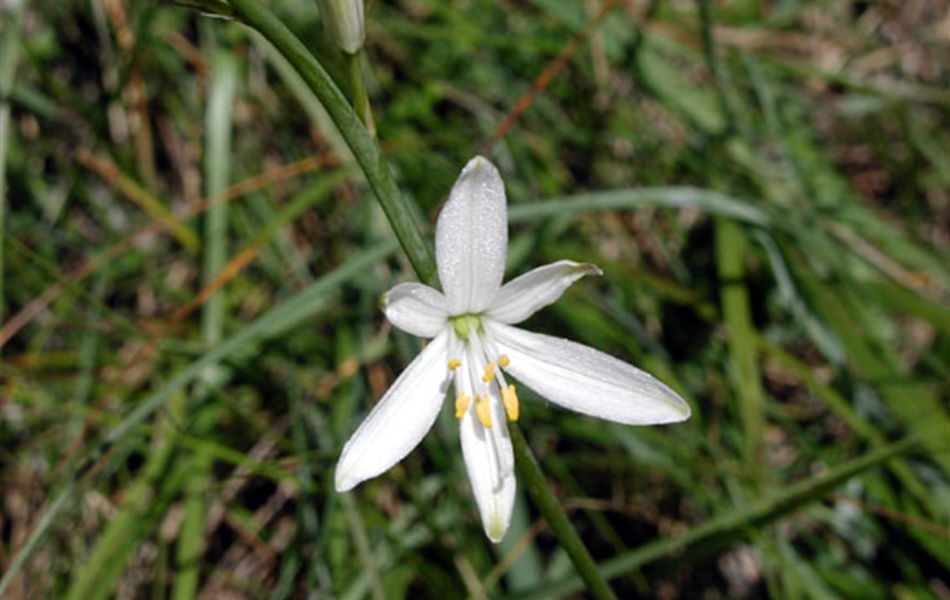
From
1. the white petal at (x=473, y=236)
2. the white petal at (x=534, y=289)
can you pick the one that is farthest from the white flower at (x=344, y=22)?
the white petal at (x=534, y=289)

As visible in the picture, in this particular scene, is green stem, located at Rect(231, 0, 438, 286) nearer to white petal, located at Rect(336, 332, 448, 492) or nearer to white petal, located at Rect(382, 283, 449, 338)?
white petal, located at Rect(382, 283, 449, 338)

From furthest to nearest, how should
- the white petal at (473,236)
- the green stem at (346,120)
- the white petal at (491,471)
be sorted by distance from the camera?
Answer: the white petal at (491,471) < the white petal at (473,236) < the green stem at (346,120)

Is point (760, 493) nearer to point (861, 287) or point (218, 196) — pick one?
point (861, 287)

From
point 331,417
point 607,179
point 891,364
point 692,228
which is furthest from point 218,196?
point 891,364

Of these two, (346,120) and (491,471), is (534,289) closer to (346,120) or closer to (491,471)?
(491,471)

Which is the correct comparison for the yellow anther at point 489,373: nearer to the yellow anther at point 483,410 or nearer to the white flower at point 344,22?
the yellow anther at point 483,410

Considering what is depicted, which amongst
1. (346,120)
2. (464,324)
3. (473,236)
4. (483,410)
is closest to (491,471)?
(483,410)
